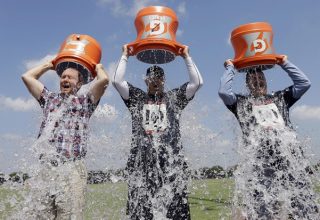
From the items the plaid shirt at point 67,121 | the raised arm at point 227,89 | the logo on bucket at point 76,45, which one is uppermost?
the logo on bucket at point 76,45

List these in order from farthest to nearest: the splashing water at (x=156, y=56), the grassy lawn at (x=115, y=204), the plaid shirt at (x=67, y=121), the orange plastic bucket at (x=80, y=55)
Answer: the grassy lawn at (x=115, y=204)
the splashing water at (x=156, y=56)
the orange plastic bucket at (x=80, y=55)
the plaid shirt at (x=67, y=121)

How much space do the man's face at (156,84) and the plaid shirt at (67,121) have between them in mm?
593

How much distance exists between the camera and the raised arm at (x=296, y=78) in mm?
4279

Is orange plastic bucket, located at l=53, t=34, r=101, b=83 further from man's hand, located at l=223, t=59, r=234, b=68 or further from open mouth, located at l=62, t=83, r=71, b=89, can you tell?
man's hand, located at l=223, t=59, r=234, b=68

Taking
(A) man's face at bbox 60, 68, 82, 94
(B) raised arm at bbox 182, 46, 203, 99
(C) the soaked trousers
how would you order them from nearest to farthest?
(C) the soaked trousers < (A) man's face at bbox 60, 68, 82, 94 < (B) raised arm at bbox 182, 46, 203, 99

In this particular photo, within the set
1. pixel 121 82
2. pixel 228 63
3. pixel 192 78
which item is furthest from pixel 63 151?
pixel 228 63

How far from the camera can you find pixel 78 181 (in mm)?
3607

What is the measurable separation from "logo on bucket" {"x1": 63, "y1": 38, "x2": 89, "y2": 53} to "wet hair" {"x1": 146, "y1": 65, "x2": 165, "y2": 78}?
0.74 meters

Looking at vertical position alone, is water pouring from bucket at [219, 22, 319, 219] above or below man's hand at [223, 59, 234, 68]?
below

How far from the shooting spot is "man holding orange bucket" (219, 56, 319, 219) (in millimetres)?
3721

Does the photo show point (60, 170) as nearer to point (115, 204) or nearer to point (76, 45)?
point (76, 45)

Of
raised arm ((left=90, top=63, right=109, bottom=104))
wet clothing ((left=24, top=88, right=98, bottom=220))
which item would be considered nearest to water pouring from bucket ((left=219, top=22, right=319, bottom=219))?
raised arm ((left=90, top=63, right=109, bottom=104))

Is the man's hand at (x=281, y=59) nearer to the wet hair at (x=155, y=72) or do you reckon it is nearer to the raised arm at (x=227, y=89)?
the raised arm at (x=227, y=89)

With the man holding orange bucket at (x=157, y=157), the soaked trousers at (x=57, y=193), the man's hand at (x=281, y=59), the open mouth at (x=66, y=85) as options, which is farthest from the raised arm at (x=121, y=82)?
the man's hand at (x=281, y=59)
